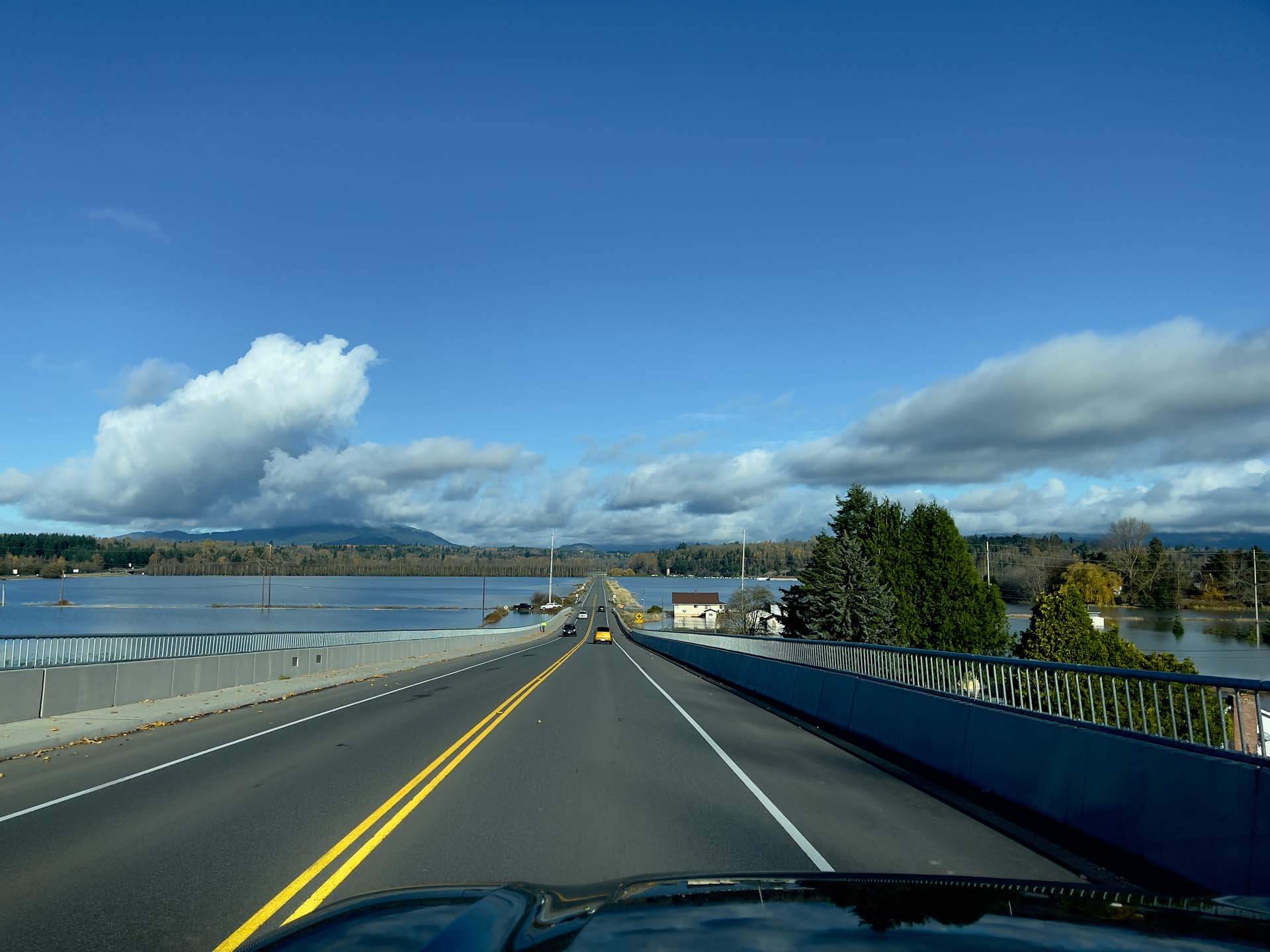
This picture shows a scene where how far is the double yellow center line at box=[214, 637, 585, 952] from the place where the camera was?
18.0 feet

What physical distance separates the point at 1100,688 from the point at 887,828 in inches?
98.6

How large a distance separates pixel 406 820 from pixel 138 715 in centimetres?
1080

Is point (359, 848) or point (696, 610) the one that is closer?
point (359, 848)

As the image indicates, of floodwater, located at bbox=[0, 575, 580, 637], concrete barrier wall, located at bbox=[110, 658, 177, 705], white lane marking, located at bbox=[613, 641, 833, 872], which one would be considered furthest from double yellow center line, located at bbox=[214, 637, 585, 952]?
floodwater, located at bbox=[0, 575, 580, 637]

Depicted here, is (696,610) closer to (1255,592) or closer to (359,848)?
(1255,592)

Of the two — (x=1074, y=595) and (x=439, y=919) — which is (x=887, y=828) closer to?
(x=439, y=919)

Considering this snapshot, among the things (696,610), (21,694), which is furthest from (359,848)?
(696,610)

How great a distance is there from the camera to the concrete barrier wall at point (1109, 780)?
5.70 metres

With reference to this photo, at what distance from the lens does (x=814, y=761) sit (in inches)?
483

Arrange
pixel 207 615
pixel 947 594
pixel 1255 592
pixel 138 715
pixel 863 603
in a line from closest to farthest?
1. pixel 138 715
2. pixel 863 603
3. pixel 947 594
4. pixel 1255 592
5. pixel 207 615

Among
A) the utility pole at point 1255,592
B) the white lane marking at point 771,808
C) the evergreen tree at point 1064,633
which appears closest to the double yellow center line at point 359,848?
the white lane marking at point 771,808

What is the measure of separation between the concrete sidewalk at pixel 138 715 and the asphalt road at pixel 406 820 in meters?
0.52

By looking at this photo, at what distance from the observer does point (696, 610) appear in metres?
149

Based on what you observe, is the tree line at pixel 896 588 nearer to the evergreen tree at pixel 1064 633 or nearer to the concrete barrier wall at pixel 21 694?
the evergreen tree at pixel 1064 633
